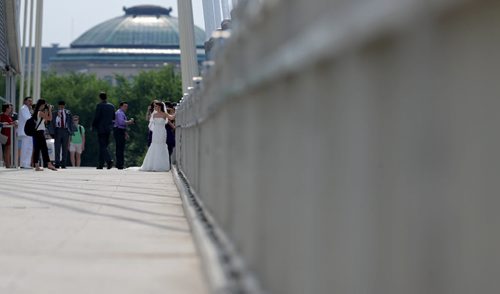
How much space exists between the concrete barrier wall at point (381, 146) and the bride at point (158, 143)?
78.9 ft

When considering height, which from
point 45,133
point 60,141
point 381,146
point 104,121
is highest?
point 104,121

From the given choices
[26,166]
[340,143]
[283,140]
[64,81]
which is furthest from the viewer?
[64,81]

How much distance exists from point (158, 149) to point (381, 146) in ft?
87.3

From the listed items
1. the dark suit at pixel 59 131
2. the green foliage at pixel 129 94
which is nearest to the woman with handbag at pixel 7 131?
the dark suit at pixel 59 131

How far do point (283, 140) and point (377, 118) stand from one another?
5.55ft

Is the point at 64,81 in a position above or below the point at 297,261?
above

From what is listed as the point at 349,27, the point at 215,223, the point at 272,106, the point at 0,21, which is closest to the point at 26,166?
the point at 0,21

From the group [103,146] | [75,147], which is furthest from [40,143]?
[75,147]

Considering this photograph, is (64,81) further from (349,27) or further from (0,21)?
(349,27)

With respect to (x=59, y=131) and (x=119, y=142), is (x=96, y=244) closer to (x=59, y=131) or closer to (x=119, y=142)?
(x=119, y=142)

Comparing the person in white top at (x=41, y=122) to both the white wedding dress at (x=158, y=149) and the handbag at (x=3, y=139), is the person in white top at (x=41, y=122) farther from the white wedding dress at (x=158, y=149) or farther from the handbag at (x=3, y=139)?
the handbag at (x=3, y=139)

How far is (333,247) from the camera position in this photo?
3.41 m

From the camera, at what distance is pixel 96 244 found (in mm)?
9414

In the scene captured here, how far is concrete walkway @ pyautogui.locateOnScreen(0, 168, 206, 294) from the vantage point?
6879 millimetres
